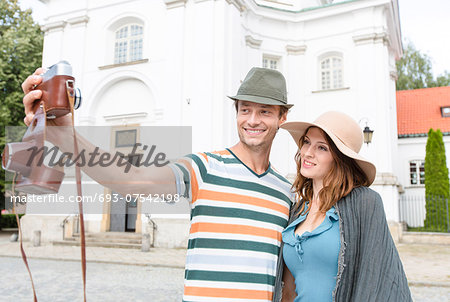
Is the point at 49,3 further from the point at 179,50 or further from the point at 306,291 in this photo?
the point at 306,291

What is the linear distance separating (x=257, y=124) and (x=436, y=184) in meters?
18.8

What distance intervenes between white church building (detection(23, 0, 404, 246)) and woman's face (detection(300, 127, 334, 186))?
1102 centimetres

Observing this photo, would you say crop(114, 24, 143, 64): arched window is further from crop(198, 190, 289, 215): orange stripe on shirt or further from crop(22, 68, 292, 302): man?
crop(198, 190, 289, 215): orange stripe on shirt

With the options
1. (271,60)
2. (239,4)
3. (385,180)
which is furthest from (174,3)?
(385,180)

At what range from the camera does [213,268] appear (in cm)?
199

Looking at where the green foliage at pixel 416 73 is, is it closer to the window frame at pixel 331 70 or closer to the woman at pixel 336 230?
the window frame at pixel 331 70

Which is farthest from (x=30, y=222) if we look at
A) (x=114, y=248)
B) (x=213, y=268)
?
(x=213, y=268)

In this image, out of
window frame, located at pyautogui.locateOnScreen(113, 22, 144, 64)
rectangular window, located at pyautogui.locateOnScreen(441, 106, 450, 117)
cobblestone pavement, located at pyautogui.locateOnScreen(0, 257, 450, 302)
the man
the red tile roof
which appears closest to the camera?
the man

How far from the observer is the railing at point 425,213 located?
1728 centimetres

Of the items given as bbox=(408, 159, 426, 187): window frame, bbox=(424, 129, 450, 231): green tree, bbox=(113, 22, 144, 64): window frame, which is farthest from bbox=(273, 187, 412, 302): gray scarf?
bbox=(408, 159, 426, 187): window frame

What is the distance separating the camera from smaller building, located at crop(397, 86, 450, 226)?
1989cm

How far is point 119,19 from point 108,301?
40.3 feet

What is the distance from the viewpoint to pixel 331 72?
56.3 feet

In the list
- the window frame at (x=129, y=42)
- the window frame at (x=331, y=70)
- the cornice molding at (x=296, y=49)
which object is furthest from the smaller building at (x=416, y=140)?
the window frame at (x=129, y=42)
